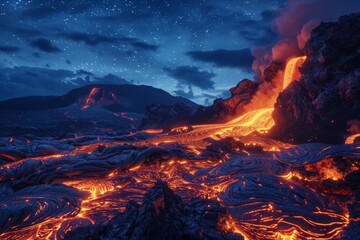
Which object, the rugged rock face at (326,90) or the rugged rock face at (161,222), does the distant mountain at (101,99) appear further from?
the rugged rock face at (161,222)

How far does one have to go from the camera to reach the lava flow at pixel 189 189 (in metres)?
4.82

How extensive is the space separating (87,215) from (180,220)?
2.33 m

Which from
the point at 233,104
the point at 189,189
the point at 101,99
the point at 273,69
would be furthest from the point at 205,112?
the point at 101,99

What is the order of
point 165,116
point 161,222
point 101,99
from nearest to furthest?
point 161,222, point 165,116, point 101,99

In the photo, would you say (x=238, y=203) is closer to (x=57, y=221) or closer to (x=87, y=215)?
(x=87, y=215)

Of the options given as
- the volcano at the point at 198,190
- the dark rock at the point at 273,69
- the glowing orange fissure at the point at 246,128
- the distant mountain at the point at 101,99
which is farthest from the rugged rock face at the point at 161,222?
the distant mountain at the point at 101,99

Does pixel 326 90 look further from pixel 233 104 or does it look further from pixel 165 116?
pixel 165 116

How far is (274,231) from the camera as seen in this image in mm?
4727

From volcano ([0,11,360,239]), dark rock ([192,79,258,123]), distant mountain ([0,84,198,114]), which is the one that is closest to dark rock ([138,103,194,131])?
dark rock ([192,79,258,123])

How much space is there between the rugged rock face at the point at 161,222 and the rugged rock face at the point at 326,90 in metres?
9.43

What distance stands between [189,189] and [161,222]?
3.38m

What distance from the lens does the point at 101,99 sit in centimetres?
10712

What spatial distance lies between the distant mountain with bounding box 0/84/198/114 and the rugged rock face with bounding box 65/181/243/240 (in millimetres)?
67832

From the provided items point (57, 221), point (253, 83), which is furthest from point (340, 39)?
point (57, 221)
